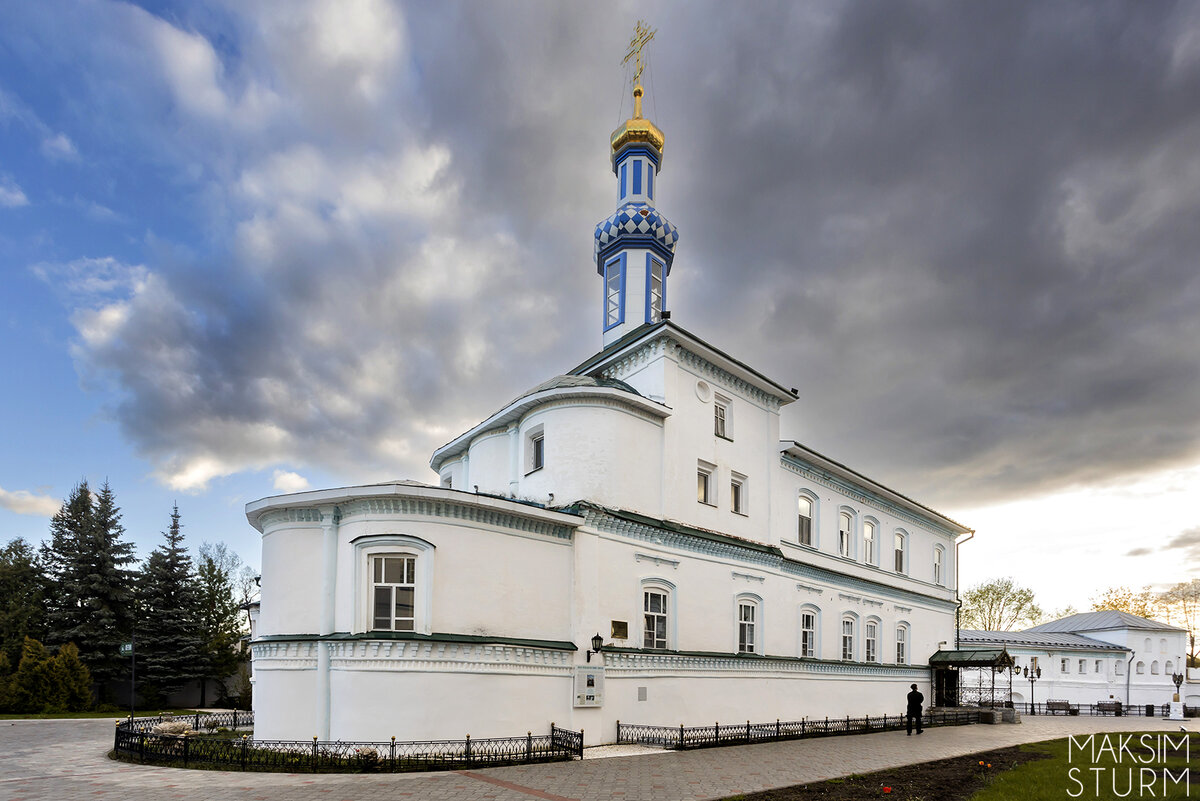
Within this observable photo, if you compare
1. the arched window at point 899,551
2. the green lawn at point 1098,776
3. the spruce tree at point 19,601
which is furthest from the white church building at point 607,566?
the spruce tree at point 19,601

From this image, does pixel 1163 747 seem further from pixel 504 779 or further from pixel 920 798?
pixel 504 779

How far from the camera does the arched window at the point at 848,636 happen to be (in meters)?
29.7

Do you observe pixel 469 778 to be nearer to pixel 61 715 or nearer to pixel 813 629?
A: pixel 813 629

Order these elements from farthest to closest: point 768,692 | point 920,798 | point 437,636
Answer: point 768,692 → point 437,636 → point 920,798

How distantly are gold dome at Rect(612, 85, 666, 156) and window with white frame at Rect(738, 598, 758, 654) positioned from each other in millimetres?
17429

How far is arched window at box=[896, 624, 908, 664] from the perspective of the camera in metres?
34.0

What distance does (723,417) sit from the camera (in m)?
24.8

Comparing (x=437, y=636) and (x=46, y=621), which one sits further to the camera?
(x=46, y=621)

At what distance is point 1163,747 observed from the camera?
20.8 meters

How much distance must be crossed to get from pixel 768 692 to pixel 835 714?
17.3 ft

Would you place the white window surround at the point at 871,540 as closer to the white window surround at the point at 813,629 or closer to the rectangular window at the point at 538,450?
the white window surround at the point at 813,629

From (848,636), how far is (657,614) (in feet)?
42.9

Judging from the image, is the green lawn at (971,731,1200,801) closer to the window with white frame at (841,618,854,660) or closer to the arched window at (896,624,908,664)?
the window with white frame at (841,618,854,660)

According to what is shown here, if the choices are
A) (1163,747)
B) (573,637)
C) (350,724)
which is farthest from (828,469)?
(350,724)
